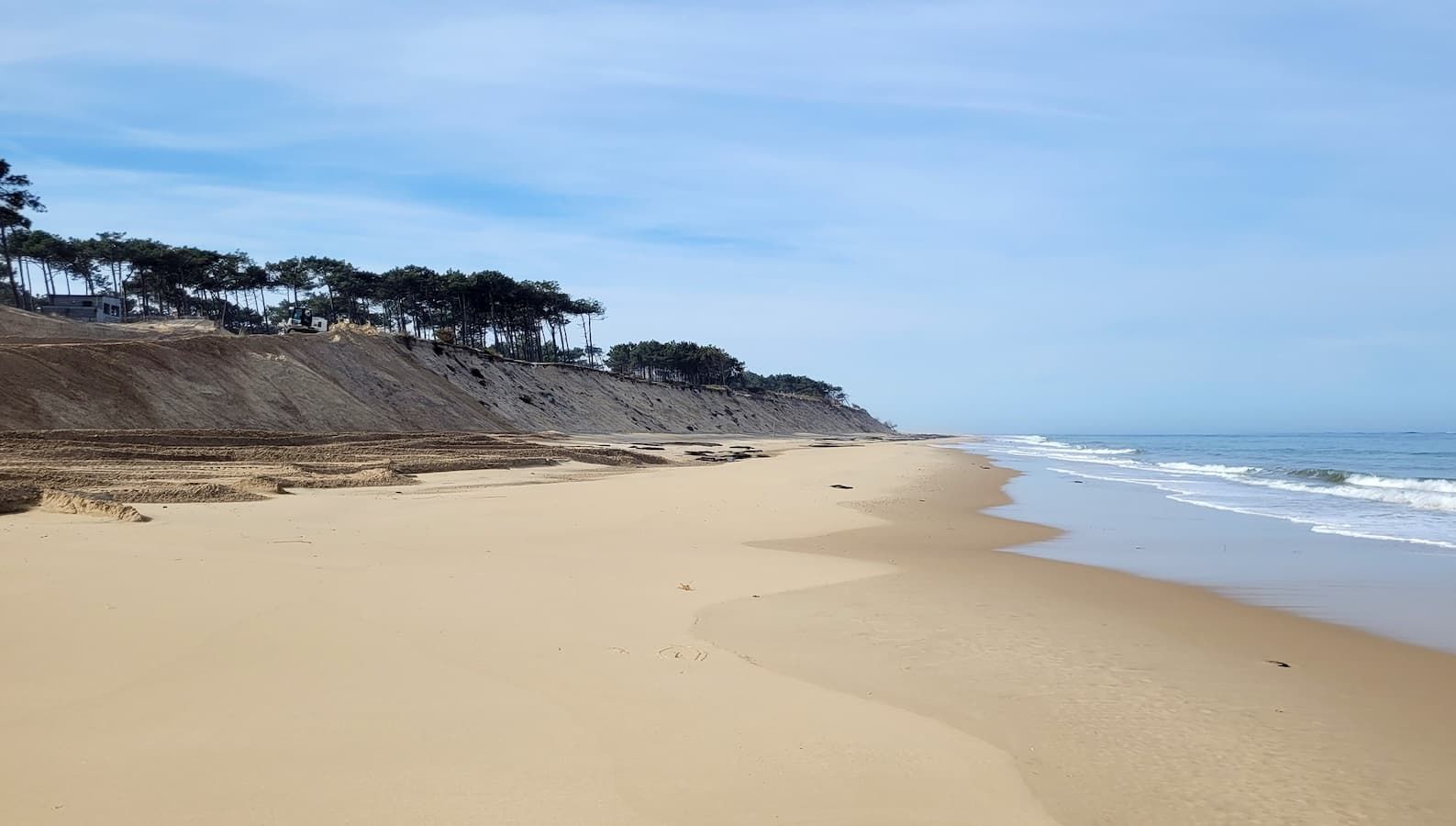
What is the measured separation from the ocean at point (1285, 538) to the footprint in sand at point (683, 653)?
6647 mm

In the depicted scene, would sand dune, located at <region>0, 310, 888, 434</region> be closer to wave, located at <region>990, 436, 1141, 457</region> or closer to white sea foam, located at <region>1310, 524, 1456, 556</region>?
white sea foam, located at <region>1310, 524, 1456, 556</region>

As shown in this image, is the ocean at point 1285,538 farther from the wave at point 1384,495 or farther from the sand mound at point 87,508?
the sand mound at point 87,508

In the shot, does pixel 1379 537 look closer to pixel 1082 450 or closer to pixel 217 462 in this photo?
pixel 217 462

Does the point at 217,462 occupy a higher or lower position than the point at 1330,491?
higher

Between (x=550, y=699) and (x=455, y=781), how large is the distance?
1.18 m

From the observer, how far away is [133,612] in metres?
5.80

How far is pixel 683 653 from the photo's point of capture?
236 inches

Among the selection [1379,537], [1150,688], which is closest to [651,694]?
[1150,688]

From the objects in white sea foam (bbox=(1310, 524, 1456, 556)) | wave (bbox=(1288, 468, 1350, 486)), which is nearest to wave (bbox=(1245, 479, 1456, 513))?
wave (bbox=(1288, 468, 1350, 486))

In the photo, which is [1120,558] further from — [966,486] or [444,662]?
[966,486]

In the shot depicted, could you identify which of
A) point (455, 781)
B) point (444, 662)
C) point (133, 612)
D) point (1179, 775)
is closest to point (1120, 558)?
point (1179, 775)

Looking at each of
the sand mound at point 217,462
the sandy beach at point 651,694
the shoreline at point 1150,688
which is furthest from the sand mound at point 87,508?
the shoreline at point 1150,688

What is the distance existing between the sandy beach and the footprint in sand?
33 millimetres

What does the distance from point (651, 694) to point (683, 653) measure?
97cm
